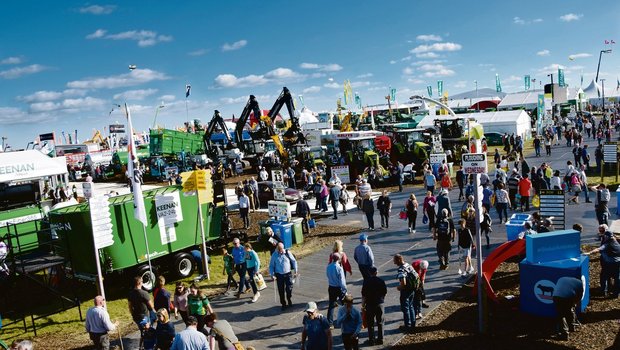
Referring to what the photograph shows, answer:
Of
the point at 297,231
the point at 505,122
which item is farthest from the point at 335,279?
the point at 505,122

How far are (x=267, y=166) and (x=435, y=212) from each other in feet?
70.6

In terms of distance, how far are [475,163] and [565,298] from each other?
8.57 ft

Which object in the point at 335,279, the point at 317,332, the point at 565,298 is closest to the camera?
the point at 317,332

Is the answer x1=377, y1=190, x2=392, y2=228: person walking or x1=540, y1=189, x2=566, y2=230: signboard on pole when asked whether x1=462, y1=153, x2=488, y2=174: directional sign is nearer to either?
x1=540, y1=189, x2=566, y2=230: signboard on pole

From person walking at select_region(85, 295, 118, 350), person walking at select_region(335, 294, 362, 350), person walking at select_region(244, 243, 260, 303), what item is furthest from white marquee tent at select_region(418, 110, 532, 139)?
person walking at select_region(85, 295, 118, 350)

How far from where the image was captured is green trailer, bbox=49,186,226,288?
11805 mm

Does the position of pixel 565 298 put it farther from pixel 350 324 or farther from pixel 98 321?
pixel 98 321

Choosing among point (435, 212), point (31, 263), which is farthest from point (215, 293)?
point (435, 212)

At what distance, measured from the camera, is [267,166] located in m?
35.0

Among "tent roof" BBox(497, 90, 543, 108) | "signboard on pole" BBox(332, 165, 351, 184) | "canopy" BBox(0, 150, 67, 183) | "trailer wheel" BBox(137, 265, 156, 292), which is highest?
"tent roof" BBox(497, 90, 543, 108)

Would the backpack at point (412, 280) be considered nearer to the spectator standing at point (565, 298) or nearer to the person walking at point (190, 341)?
the spectator standing at point (565, 298)

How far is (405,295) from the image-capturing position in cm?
846

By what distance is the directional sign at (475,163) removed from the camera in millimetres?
7961

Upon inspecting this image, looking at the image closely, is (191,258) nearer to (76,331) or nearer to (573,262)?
(76,331)
